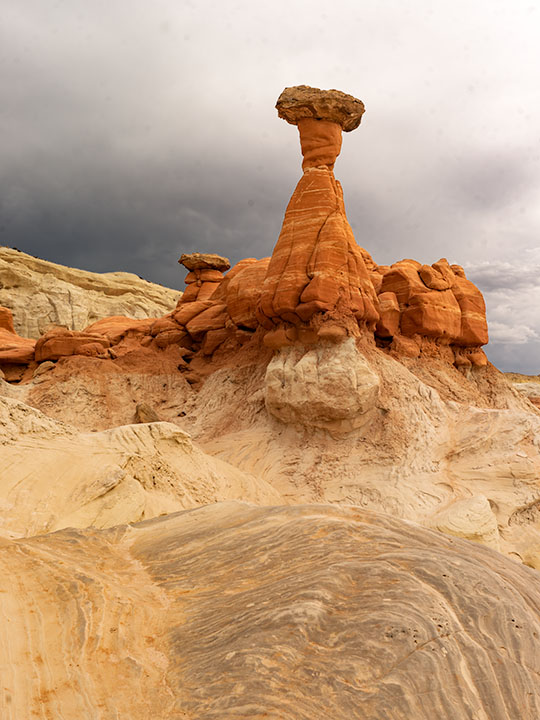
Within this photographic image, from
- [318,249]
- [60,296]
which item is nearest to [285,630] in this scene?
[318,249]

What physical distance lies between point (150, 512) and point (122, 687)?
4.72 meters

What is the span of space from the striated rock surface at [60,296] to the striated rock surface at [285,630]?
26.8 m

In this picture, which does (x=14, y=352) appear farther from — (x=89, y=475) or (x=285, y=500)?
(x=89, y=475)

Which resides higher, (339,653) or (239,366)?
(239,366)

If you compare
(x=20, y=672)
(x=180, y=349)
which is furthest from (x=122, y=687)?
(x=180, y=349)

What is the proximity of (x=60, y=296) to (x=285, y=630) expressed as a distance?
34.8 m

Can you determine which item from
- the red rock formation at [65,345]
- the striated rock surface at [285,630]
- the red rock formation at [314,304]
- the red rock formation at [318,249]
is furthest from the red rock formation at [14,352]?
the striated rock surface at [285,630]

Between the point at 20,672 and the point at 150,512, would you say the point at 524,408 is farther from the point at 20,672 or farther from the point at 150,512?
the point at 20,672

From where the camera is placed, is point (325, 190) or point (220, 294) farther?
point (220, 294)

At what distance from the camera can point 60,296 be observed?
33906 millimetres

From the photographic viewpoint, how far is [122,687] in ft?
8.87

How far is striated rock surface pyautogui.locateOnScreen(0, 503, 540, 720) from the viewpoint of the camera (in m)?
2.53

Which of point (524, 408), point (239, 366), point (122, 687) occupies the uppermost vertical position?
point (239, 366)

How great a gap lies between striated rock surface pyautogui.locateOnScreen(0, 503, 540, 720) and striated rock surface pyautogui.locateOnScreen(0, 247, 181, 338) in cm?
2681
